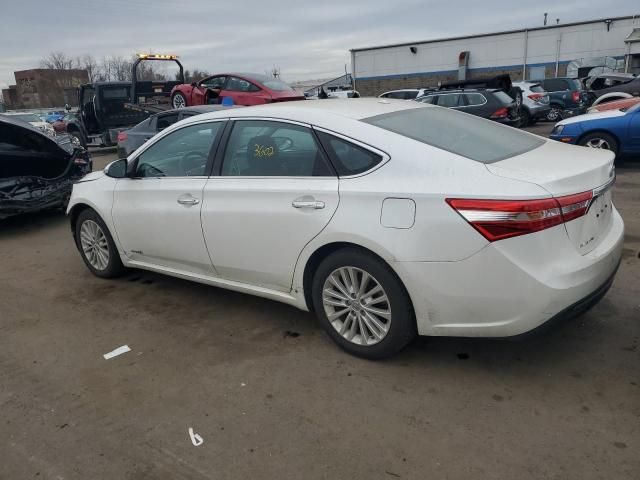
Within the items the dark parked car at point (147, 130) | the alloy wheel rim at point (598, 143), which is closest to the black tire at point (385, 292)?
the dark parked car at point (147, 130)

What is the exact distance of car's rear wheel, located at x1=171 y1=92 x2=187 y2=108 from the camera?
13.1 m

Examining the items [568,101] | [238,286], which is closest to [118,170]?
[238,286]

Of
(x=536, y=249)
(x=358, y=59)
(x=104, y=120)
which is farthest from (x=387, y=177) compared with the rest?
(x=358, y=59)

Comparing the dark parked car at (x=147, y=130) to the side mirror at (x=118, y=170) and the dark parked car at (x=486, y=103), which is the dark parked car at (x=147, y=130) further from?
the dark parked car at (x=486, y=103)

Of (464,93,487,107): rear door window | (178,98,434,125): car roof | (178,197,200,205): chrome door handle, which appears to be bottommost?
(464,93,487,107): rear door window

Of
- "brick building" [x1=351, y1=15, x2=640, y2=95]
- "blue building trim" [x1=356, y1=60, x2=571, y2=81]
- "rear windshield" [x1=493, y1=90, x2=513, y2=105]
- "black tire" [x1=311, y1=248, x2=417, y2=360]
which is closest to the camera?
"black tire" [x1=311, y1=248, x2=417, y2=360]

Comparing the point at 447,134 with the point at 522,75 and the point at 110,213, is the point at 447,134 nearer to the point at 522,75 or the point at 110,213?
the point at 110,213

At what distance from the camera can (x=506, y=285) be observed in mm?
2660

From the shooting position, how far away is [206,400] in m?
3.01

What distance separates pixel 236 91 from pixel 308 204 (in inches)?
386

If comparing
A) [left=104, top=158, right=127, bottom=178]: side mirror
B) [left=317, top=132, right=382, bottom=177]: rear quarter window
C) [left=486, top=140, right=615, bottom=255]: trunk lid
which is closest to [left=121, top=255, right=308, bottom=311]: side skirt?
[left=104, top=158, right=127, bottom=178]: side mirror

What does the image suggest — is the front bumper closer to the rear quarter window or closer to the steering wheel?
the steering wheel

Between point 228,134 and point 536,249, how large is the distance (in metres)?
2.27

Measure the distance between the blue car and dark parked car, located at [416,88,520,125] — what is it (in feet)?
16.3
